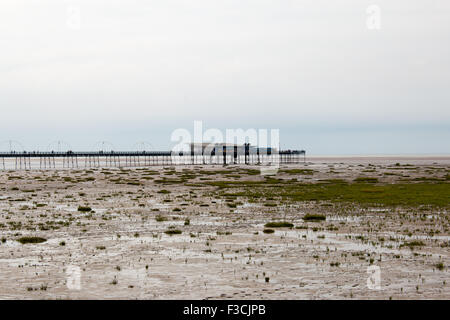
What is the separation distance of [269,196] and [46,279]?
30.9m

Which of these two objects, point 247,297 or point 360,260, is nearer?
point 247,297

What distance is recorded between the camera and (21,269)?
58.6 feet

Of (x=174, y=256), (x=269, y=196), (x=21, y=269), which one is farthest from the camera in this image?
(x=269, y=196)

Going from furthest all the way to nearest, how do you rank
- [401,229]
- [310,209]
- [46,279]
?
[310,209] → [401,229] → [46,279]

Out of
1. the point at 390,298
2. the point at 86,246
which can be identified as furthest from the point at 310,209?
the point at 390,298

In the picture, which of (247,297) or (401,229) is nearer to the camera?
(247,297)

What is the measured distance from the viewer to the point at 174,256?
20.0 meters

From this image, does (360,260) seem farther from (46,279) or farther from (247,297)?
(46,279)

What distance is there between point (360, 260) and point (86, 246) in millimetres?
12037

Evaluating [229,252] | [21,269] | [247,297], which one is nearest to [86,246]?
[21,269]

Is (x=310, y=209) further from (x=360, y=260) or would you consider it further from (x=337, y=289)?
(x=337, y=289)

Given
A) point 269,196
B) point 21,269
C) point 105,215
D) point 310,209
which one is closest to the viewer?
point 21,269
